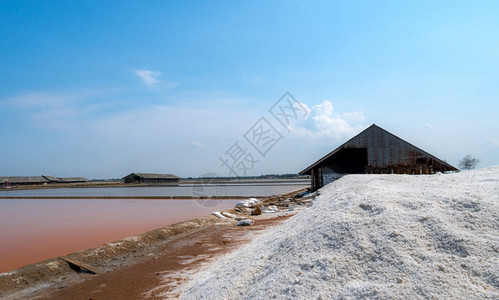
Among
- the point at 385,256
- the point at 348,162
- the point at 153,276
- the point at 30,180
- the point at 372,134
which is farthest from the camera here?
the point at 30,180

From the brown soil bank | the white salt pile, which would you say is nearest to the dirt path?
the brown soil bank

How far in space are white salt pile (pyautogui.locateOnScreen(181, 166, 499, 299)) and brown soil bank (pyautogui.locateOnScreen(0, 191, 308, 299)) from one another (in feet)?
3.73

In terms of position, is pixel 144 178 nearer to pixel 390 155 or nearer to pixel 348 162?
pixel 348 162

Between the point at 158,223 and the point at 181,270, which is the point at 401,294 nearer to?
the point at 181,270

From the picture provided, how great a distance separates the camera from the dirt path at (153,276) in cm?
409

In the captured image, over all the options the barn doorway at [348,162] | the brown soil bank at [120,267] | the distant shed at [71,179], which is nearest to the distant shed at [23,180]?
the distant shed at [71,179]

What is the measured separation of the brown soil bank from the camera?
14.4 ft

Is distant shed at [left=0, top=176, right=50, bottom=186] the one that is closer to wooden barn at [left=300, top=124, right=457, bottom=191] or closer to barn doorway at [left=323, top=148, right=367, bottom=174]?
barn doorway at [left=323, top=148, right=367, bottom=174]

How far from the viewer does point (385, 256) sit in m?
2.80

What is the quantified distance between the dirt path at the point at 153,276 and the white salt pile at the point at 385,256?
1.80 feet

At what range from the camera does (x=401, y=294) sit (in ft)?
7.68

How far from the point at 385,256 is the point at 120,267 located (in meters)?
4.70

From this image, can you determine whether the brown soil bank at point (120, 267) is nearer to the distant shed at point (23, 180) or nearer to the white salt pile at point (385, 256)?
the white salt pile at point (385, 256)

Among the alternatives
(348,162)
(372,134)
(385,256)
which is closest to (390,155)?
(372,134)
